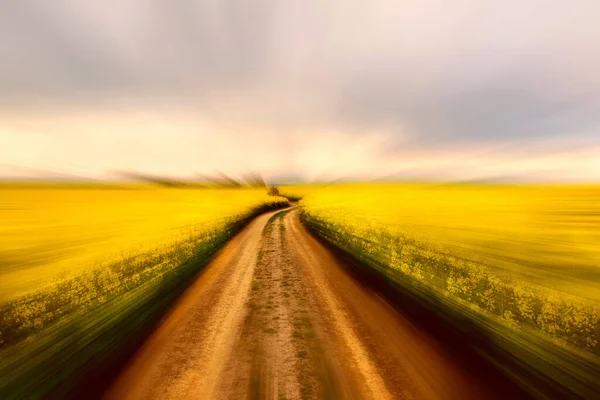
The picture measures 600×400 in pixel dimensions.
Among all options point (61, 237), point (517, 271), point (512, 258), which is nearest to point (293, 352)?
point (517, 271)

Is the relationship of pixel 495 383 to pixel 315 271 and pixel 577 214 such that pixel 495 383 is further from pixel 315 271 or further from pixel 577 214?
pixel 577 214

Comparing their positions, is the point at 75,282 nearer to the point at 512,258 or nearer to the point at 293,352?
the point at 293,352

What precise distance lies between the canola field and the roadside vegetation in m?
8.52

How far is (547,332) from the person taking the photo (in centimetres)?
774

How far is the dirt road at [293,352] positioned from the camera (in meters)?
5.66

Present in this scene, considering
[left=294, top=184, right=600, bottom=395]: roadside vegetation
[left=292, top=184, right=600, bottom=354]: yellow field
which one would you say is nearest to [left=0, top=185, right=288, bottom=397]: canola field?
[left=294, top=184, right=600, bottom=395]: roadside vegetation

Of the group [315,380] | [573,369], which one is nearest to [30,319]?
[315,380]

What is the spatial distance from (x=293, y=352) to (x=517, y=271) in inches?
383

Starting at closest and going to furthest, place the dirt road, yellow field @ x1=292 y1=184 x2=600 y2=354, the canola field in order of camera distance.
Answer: the dirt road
the canola field
yellow field @ x1=292 y1=184 x2=600 y2=354

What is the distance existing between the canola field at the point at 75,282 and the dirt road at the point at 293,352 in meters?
1.32

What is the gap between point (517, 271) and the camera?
12281mm

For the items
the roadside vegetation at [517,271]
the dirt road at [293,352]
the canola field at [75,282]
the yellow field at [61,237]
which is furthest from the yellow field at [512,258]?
the yellow field at [61,237]

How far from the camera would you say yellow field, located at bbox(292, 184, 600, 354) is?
8.68 meters

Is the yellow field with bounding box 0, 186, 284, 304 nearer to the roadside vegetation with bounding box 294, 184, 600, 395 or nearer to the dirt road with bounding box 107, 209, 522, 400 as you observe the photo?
the dirt road with bounding box 107, 209, 522, 400
